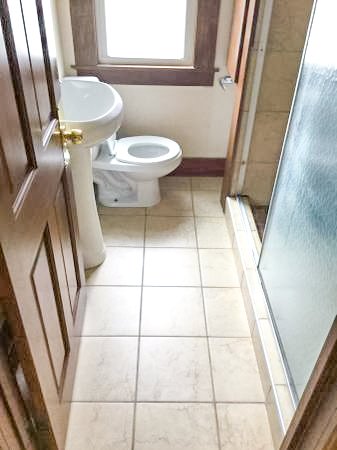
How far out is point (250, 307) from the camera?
181 centimetres

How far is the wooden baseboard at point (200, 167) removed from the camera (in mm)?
2912

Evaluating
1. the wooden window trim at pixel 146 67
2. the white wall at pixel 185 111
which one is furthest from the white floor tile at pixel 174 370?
the wooden window trim at pixel 146 67

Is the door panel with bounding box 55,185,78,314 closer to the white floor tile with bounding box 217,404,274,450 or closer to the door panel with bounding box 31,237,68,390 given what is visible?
the door panel with bounding box 31,237,68,390

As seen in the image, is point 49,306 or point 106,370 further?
point 106,370

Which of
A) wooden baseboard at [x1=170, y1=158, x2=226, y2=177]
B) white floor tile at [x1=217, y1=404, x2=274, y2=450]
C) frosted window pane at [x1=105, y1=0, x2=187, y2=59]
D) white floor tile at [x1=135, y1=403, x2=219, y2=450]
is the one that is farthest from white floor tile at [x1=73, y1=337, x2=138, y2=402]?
frosted window pane at [x1=105, y1=0, x2=187, y2=59]

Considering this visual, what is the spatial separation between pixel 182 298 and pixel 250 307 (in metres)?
0.34

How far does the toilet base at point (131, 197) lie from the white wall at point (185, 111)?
467 millimetres

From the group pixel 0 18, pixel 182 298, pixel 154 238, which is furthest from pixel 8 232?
pixel 154 238

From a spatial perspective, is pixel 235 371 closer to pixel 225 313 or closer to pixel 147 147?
pixel 225 313

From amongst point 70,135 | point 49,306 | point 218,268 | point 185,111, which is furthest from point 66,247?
point 185,111

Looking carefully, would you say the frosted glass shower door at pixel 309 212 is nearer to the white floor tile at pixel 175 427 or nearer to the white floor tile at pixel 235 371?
the white floor tile at pixel 235 371

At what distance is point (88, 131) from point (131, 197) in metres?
0.95

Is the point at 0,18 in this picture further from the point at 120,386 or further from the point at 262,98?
the point at 262,98

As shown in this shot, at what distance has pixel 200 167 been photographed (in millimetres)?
2936
